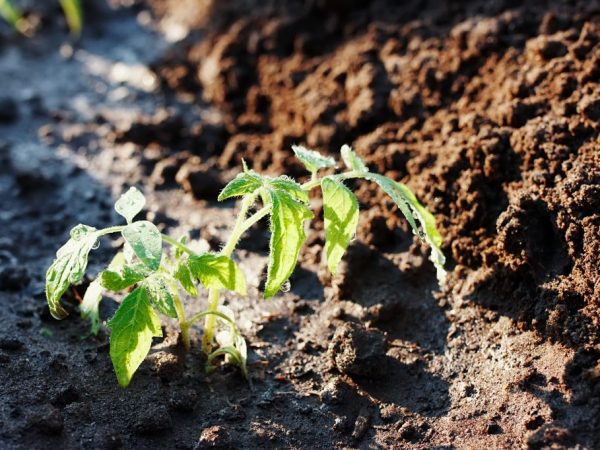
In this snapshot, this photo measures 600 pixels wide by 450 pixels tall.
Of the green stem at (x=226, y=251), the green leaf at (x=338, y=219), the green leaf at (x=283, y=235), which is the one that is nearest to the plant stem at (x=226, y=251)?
the green stem at (x=226, y=251)

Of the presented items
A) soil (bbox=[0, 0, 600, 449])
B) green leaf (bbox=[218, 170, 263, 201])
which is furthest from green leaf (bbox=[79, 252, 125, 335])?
green leaf (bbox=[218, 170, 263, 201])

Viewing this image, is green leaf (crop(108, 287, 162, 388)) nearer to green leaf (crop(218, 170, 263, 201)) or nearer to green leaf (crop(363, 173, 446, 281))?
green leaf (crop(218, 170, 263, 201))

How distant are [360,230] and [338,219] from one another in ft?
2.87

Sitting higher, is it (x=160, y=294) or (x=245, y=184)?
(x=245, y=184)

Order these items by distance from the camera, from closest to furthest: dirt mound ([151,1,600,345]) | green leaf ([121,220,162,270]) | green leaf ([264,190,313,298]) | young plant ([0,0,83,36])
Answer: green leaf ([121,220,162,270]) < green leaf ([264,190,313,298]) < dirt mound ([151,1,600,345]) < young plant ([0,0,83,36])

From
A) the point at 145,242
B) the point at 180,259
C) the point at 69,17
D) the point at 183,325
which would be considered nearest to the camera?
the point at 145,242

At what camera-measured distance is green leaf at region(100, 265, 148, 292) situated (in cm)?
214

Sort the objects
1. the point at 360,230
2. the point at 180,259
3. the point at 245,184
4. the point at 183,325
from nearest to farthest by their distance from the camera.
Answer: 1. the point at 245,184
2. the point at 180,259
3. the point at 183,325
4. the point at 360,230

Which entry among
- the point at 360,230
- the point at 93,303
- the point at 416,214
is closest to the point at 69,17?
the point at 360,230

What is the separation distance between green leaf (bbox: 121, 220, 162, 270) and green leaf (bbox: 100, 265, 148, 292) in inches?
4.4

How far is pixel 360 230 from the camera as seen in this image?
3064 mm

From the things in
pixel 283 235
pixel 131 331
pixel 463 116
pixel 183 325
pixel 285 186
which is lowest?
pixel 183 325

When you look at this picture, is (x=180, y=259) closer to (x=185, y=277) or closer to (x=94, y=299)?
(x=185, y=277)

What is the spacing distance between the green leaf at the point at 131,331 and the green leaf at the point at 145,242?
0.15 meters
